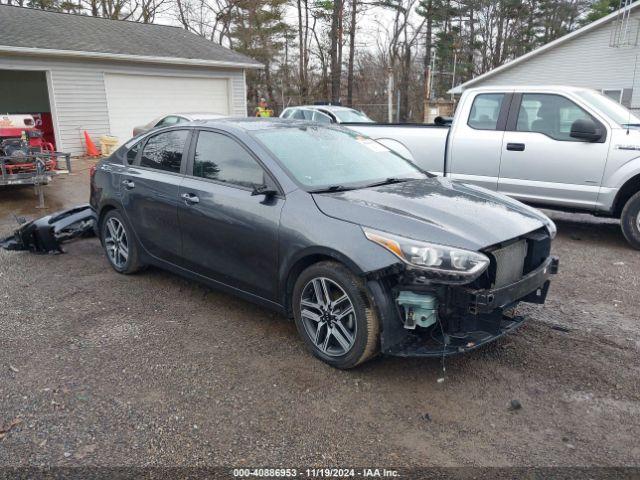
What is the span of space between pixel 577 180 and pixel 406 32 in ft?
101

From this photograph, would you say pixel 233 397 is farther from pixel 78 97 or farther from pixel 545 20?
pixel 545 20

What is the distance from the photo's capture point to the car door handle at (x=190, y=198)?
14.1ft

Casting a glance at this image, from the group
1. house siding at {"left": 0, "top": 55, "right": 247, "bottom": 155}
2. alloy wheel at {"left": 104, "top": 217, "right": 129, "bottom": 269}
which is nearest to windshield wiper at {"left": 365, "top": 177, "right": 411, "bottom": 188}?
alloy wheel at {"left": 104, "top": 217, "right": 129, "bottom": 269}

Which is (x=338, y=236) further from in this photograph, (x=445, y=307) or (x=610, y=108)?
(x=610, y=108)

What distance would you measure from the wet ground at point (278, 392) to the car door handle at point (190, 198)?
944 millimetres

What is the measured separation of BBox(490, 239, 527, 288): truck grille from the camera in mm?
3275

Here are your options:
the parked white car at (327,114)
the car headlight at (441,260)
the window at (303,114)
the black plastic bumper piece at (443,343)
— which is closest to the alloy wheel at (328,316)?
the black plastic bumper piece at (443,343)

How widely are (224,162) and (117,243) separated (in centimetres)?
187

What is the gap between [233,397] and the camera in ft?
10.6

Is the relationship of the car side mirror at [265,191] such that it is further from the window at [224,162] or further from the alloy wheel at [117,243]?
the alloy wheel at [117,243]

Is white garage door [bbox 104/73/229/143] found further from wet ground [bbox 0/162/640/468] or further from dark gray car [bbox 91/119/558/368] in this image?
wet ground [bbox 0/162/640/468]

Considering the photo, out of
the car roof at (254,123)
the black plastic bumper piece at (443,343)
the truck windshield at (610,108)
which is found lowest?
the black plastic bumper piece at (443,343)

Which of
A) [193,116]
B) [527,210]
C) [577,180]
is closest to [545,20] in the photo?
[193,116]

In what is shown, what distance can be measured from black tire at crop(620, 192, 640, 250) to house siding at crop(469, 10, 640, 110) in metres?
14.7
